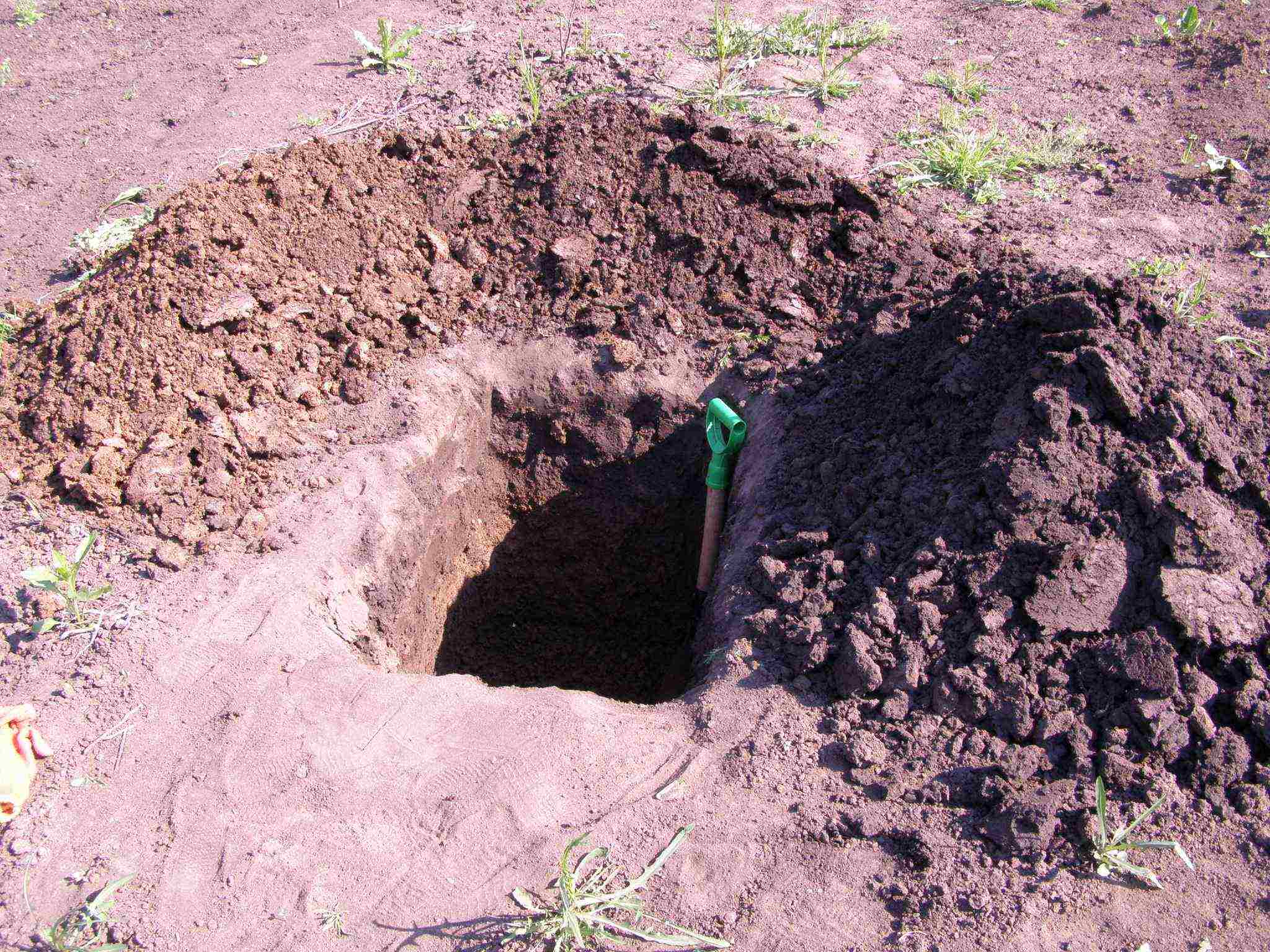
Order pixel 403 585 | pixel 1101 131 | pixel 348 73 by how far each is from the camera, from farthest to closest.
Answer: pixel 348 73, pixel 1101 131, pixel 403 585

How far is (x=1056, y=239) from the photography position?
14.9 ft

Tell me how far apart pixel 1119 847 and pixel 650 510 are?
270 centimetres

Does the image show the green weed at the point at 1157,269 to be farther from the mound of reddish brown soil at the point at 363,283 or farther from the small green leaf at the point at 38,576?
the small green leaf at the point at 38,576

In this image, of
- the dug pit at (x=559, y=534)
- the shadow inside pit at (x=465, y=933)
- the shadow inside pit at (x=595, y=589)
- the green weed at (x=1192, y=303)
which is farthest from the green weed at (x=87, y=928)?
the green weed at (x=1192, y=303)

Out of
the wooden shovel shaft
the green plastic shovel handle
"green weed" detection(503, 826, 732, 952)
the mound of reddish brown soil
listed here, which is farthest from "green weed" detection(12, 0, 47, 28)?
"green weed" detection(503, 826, 732, 952)

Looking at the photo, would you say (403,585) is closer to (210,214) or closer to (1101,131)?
(210,214)

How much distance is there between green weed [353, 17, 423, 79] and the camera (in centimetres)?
578

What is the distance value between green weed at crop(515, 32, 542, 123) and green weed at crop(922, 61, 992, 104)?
2.55m

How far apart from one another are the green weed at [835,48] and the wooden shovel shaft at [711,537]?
2977 millimetres

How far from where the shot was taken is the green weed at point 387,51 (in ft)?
19.0

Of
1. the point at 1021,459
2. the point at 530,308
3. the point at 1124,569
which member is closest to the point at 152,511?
the point at 530,308

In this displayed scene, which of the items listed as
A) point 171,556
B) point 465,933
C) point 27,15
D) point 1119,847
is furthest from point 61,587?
point 27,15

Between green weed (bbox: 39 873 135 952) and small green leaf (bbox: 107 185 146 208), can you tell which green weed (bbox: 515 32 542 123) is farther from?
green weed (bbox: 39 873 135 952)

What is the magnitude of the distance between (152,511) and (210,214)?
149 cm
